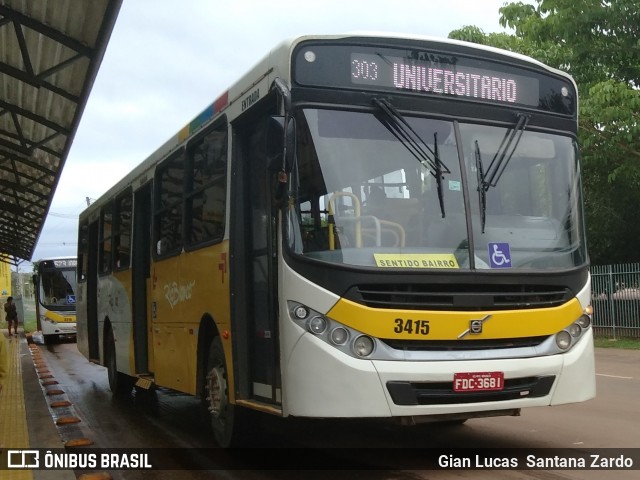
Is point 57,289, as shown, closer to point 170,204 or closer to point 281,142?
point 170,204

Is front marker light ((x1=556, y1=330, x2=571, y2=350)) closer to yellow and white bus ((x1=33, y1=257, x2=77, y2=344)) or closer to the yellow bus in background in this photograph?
yellow and white bus ((x1=33, y1=257, x2=77, y2=344))

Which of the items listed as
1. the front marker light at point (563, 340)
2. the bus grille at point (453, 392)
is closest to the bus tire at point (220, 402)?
the bus grille at point (453, 392)

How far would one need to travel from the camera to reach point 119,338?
11.0 m

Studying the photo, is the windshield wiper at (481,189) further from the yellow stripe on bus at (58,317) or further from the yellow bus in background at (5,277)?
the yellow bus in background at (5,277)

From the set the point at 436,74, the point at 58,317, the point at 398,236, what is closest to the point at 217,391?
the point at 398,236

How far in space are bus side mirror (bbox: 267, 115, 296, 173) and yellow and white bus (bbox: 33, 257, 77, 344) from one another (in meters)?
24.5

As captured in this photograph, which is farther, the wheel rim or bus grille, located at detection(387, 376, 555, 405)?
the wheel rim

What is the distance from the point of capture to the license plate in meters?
5.24

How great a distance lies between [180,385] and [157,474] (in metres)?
1.65

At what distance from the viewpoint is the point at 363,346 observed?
514 centimetres

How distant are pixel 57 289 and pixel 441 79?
24879 mm

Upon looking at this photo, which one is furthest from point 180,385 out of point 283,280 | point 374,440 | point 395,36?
point 395,36

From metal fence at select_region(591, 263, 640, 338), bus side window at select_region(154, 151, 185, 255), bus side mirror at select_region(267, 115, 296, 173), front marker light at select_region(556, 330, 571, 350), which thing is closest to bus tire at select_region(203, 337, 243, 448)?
bus side window at select_region(154, 151, 185, 255)

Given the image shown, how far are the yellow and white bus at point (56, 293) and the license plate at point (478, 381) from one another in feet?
81.9
